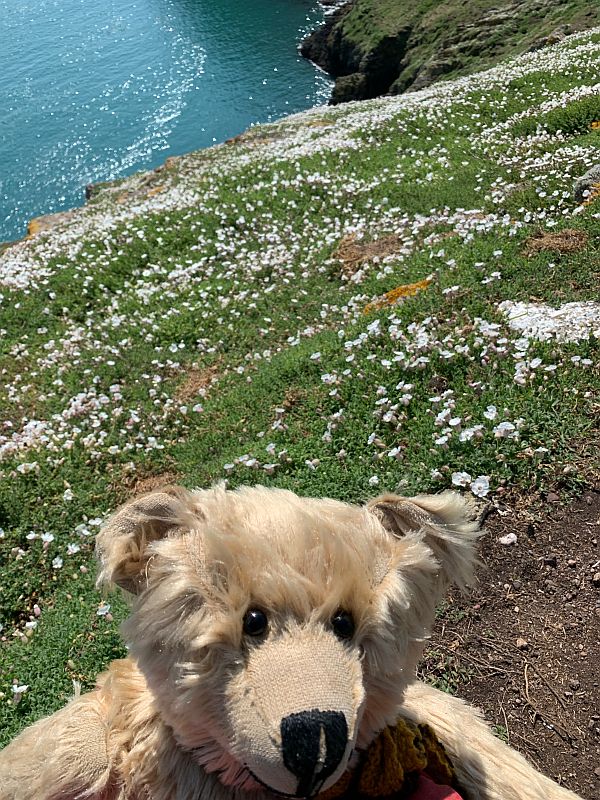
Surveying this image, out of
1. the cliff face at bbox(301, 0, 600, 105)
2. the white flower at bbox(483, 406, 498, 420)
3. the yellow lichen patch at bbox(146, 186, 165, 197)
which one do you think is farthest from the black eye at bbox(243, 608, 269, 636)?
the cliff face at bbox(301, 0, 600, 105)

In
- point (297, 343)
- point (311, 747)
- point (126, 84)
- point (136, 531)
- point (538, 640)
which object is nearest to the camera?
point (311, 747)

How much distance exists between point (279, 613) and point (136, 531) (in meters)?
0.69

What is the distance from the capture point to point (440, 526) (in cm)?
242

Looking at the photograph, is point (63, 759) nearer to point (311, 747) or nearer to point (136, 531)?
point (136, 531)

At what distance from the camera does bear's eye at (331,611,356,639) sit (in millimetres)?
2041

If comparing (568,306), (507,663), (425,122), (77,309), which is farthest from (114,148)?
(507,663)

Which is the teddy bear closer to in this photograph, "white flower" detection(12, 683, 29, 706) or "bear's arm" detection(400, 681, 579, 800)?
"bear's arm" detection(400, 681, 579, 800)

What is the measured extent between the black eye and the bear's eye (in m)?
0.23

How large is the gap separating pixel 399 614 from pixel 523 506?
11.5 feet

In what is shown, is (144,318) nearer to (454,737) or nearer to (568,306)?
(568,306)

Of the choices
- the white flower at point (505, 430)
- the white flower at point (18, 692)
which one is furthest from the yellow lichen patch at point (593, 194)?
the white flower at point (18, 692)

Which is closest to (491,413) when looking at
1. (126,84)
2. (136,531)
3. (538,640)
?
(538,640)

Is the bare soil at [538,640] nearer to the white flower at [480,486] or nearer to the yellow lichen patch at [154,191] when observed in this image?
the white flower at [480,486]

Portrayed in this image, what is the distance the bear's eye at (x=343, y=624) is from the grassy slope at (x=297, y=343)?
3.66 metres
